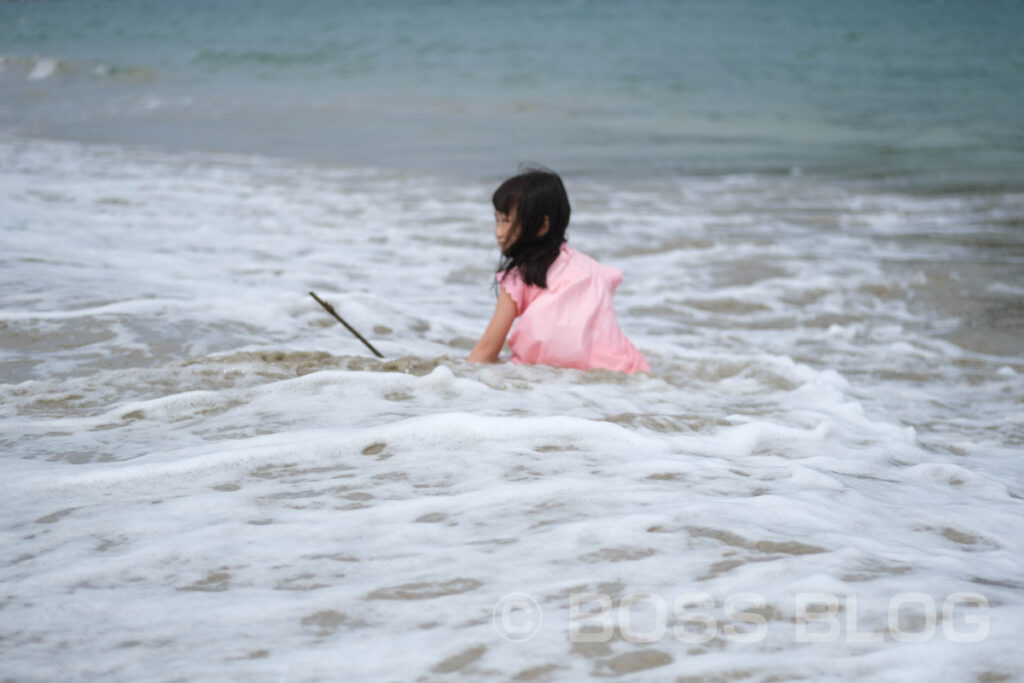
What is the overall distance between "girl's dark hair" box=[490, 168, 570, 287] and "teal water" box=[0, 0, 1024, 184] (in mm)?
7781

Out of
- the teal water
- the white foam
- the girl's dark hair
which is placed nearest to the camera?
the white foam

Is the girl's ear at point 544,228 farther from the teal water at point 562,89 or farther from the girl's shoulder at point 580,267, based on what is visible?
the teal water at point 562,89

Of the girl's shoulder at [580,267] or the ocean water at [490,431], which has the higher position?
the girl's shoulder at [580,267]

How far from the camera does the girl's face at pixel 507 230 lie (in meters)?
3.97

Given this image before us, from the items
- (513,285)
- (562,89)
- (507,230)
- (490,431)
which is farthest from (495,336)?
(562,89)

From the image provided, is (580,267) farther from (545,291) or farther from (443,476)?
(443,476)

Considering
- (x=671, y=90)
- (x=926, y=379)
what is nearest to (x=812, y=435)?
(x=926, y=379)

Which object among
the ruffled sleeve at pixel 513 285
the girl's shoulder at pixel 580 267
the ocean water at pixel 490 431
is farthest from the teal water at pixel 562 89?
the ruffled sleeve at pixel 513 285

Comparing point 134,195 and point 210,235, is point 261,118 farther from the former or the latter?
point 210,235

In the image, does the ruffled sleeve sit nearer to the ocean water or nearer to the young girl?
the young girl

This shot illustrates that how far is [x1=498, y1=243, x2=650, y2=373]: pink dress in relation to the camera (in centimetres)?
396

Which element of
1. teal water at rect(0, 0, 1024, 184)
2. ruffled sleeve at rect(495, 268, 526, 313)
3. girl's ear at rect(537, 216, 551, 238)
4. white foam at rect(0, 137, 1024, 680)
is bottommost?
white foam at rect(0, 137, 1024, 680)

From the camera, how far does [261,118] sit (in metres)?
17.6

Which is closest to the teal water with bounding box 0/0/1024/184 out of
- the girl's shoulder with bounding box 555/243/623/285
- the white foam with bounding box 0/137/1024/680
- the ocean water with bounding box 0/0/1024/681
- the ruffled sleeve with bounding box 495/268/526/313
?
the ocean water with bounding box 0/0/1024/681
